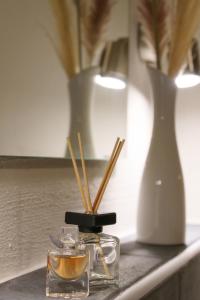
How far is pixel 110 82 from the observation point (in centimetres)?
113

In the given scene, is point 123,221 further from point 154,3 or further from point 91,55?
point 154,3

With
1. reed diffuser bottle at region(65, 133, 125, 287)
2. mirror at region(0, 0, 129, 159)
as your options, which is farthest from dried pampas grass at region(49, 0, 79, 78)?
reed diffuser bottle at region(65, 133, 125, 287)

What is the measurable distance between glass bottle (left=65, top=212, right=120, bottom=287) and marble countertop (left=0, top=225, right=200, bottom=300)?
0.08 feet

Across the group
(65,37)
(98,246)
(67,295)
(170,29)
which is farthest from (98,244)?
(170,29)

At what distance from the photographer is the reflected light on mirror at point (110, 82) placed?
3.51ft

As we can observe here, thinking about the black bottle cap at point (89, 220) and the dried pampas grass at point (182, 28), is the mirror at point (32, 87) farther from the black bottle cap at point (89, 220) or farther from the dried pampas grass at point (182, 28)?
the dried pampas grass at point (182, 28)

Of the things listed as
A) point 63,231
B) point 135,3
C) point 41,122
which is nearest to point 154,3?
point 135,3

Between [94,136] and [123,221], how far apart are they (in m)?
0.29

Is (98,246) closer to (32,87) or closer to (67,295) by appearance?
(67,295)

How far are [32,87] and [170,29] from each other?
50 cm

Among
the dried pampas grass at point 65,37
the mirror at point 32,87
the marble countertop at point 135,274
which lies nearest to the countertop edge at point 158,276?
the marble countertop at point 135,274

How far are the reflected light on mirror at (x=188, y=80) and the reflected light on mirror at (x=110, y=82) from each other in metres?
0.21

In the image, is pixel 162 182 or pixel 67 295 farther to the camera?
pixel 162 182

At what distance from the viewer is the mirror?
76cm
